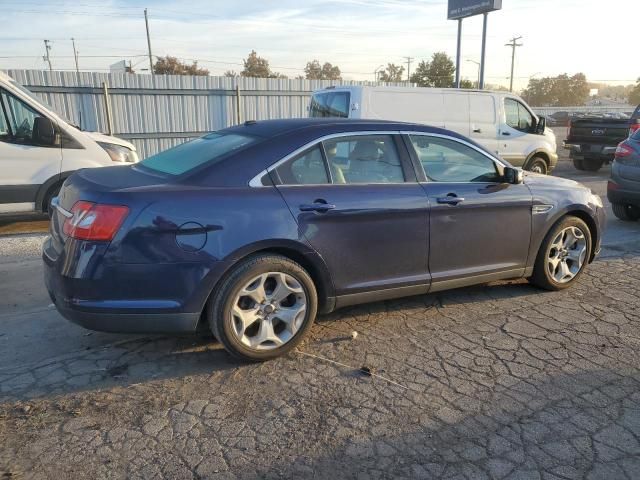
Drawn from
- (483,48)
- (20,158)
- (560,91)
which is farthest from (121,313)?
(560,91)

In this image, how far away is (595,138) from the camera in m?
14.3

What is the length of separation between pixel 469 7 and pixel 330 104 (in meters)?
12.1

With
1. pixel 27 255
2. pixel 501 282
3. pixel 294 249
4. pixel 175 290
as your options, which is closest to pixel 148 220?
pixel 175 290

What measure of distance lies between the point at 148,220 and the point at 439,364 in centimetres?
207

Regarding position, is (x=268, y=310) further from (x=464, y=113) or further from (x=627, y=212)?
(x=464, y=113)

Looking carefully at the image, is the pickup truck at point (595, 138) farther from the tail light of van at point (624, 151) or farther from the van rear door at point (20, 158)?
the van rear door at point (20, 158)

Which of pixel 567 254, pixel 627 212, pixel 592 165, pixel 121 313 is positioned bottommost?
pixel 592 165

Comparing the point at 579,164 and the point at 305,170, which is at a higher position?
the point at 305,170

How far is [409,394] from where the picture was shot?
3.21m

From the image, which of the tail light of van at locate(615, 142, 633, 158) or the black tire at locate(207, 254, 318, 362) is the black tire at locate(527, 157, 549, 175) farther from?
the black tire at locate(207, 254, 318, 362)

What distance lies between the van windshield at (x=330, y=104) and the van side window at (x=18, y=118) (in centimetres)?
522

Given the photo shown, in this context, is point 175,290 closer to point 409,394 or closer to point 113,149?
point 409,394

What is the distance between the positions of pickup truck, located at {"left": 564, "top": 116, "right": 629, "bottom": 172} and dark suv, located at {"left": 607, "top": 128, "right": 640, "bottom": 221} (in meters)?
6.74

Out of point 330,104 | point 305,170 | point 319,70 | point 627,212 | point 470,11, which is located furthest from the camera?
point 319,70
